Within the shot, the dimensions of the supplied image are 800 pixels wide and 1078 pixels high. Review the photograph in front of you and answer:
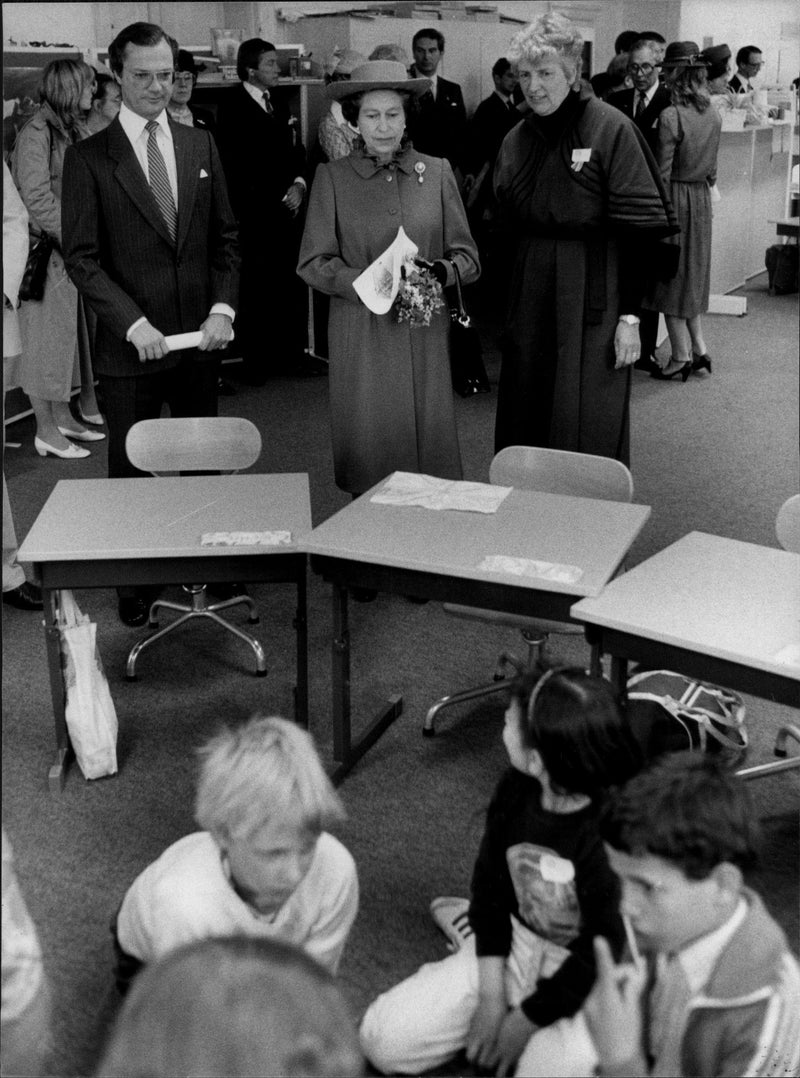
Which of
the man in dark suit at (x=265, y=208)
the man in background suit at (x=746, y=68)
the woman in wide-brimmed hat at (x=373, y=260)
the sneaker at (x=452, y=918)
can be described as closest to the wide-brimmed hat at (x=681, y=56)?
the man in background suit at (x=746, y=68)

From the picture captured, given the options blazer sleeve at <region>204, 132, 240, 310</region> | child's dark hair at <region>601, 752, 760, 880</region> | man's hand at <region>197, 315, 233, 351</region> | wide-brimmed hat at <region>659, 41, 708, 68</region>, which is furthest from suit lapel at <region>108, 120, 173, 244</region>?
wide-brimmed hat at <region>659, 41, 708, 68</region>

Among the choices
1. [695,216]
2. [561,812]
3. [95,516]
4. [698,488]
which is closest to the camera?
[561,812]

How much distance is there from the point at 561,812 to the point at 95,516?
158 centimetres

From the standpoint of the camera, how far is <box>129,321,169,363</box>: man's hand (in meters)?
3.71

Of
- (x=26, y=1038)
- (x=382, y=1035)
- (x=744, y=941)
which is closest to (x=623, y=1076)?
(x=744, y=941)

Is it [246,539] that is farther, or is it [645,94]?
[645,94]

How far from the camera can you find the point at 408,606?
165 inches

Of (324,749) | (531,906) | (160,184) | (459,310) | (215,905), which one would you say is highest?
(160,184)

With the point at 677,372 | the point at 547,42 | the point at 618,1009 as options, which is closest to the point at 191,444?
the point at 547,42

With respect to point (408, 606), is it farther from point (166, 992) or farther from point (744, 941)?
point (166, 992)

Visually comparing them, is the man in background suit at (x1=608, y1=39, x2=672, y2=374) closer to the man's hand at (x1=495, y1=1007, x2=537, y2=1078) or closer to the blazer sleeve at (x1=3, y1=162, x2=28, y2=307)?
the blazer sleeve at (x1=3, y1=162, x2=28, y2=307)

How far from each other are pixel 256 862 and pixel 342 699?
1.35m

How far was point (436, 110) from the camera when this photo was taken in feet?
23.9

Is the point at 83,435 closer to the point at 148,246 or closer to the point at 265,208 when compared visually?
the point at 148,246
